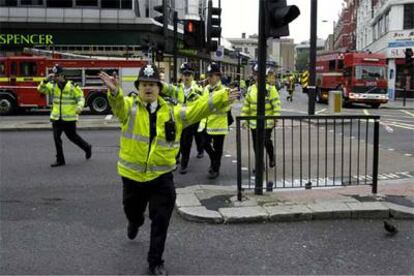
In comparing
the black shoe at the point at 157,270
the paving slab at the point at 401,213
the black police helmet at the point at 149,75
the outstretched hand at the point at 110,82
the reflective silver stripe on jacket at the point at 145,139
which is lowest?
the black shoe at the point at 157,270

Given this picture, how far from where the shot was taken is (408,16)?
41500 millimetres

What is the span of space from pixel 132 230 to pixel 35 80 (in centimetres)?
1922

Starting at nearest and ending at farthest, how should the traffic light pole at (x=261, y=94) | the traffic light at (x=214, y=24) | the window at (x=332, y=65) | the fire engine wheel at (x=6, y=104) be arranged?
the traffic light pole at (x=261, y=94), the traffic light at (x=214, y=24), the fire engine wheel at (x=6, y=104), the window at (x=332, y=65)

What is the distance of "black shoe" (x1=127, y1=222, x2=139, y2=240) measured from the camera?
5125mm

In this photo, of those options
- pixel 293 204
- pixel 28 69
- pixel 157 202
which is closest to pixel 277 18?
pixel 293 204

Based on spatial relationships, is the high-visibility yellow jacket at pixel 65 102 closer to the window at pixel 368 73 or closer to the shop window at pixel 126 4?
the window at pixel 368 73

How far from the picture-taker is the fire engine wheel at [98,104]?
2309 cm

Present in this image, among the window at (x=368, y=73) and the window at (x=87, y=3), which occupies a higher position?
the window at (x=87, y=3)

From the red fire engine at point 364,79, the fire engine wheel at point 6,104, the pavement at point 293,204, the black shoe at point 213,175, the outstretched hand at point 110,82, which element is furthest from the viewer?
the red fire engine at point 364,79

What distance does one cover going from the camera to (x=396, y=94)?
42.3m

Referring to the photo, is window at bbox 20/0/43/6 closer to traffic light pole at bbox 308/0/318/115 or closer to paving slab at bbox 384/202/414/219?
traffic light pole at bbox 308/0/318/115

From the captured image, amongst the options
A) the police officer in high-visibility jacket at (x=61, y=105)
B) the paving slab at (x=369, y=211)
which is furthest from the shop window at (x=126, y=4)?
the paving slab at (x=369, y=211)

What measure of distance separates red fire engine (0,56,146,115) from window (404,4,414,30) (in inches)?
1076

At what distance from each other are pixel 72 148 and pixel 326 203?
7.18 m
